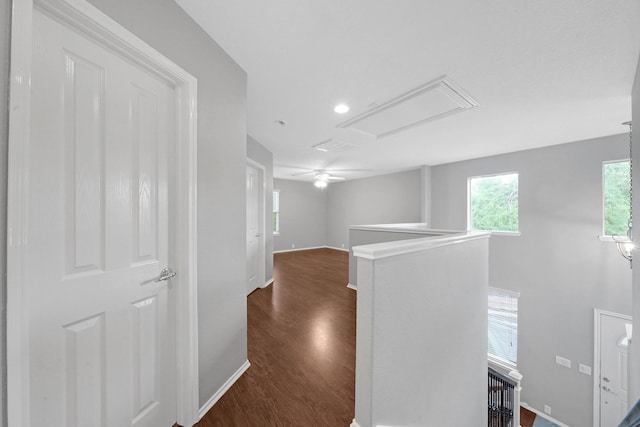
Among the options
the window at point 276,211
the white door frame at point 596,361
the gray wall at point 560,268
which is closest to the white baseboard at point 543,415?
the gray wall at point 560,268

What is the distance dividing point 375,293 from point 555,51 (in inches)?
83.2

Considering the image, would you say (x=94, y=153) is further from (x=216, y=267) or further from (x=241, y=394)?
(x=241, y=394)

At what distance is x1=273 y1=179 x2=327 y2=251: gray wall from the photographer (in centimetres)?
758

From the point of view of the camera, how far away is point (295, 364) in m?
1.89

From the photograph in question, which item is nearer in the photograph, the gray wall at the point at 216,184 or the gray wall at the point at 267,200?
the gray wall at the point at 216,184

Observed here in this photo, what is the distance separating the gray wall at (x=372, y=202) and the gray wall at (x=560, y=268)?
2165mm

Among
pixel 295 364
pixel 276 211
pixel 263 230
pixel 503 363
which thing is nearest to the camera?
pixel 295 364

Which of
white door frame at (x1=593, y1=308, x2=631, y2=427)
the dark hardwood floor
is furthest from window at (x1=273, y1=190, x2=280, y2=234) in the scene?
white door frame at (x1=593, y1=308, x2=631, y2=427)

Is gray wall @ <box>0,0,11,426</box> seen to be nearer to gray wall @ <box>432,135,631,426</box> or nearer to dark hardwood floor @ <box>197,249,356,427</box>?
dark hardwood floor @ <box>197,249,356,427</box>

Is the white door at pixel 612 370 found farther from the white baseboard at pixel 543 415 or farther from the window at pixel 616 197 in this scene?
the window at pixel 616 197

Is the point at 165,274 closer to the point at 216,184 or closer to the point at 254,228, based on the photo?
the point at 216,184

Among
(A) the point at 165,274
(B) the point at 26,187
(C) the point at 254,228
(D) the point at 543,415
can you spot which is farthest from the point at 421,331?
(D) the point at 543,415

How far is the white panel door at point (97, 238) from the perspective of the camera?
788 mm

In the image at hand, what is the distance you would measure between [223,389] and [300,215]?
661 cm
